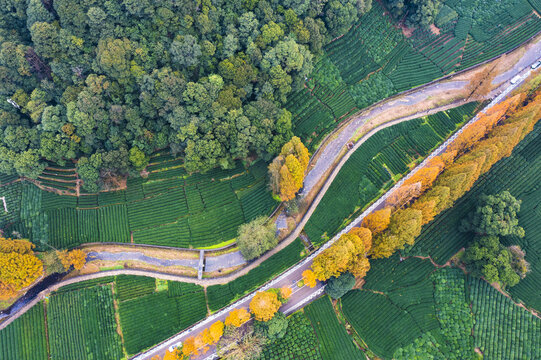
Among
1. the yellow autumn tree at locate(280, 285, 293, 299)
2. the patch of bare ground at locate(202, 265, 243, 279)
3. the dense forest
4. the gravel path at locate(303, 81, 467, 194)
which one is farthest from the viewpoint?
the gravel path at locate(303, 81, 467, 194)

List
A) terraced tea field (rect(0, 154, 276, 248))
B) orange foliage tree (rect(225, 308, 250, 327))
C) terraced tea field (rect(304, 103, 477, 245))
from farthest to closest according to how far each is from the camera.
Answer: terraced tea field (rect(304, 103, 477, 245))
terraced tea field (rect(0, 154, 276, 248))
orange foliage tree (rect(225, 308, 250, 327))

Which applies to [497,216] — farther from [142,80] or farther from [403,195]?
[142,80]

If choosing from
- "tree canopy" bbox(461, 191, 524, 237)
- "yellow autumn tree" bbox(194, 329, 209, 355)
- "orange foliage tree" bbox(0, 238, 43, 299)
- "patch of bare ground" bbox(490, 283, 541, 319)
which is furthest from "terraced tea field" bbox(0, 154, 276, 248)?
"patch of bare ground" bbox(490, 283, 541, 319)

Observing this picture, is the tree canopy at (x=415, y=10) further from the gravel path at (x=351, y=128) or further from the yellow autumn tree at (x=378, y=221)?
the yellow autumn tree at (x=378, y=221)

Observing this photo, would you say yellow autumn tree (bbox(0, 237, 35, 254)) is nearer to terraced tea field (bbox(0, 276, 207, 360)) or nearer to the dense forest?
terraced tea field (bbox(0, 276, 207, 360))

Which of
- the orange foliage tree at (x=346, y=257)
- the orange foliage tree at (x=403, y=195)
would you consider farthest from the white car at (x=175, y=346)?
the orange foliage tree at (x=403, y=195)

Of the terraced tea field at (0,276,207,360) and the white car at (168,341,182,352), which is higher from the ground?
the terraced tea field at (0,276,207,360)

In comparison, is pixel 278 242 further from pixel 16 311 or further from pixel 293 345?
pixel 16 311

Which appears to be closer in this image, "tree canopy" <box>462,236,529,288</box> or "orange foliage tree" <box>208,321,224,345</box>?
"orange foliage tree" <box>208,321,224,345</box>

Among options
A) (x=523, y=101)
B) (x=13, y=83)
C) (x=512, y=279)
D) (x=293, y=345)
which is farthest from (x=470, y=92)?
(x=13, y=83)
